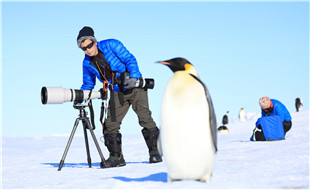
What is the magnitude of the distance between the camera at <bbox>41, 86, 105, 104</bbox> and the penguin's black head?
6.74ft

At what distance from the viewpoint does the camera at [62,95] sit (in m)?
4.61

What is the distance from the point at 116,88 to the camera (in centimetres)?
499

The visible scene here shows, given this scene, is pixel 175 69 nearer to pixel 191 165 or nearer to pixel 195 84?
pixel 195 84

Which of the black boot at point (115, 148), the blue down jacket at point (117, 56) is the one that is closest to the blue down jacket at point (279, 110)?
the blue down jacket at point (117, 56)

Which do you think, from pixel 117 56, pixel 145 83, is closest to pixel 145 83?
pixel 145 83

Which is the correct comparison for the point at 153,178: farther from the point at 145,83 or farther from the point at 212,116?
the point at 145,83

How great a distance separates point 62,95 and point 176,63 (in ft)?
6.89

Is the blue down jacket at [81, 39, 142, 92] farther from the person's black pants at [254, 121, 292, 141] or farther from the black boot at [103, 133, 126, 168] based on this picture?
the person's black pants at [254, 121, 292, 141]

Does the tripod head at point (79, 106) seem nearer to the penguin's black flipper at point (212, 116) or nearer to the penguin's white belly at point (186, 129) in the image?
the penguin's white belly at point (186, 129)

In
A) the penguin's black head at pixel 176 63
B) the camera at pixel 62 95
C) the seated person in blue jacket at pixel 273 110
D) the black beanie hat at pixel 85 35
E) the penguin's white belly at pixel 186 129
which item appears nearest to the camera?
the penguin's white belly at pixel 186 129

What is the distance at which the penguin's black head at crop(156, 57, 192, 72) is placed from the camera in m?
3.00

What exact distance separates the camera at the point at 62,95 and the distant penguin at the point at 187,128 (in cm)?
208

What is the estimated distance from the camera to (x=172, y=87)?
2918 mm

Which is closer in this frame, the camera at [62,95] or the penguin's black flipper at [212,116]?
the penguin's black flipper at [212,116]
